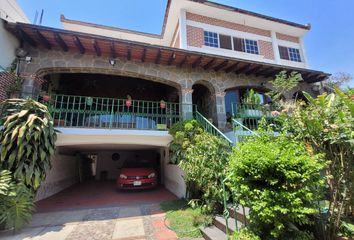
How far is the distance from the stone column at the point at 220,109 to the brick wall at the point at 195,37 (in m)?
3.39

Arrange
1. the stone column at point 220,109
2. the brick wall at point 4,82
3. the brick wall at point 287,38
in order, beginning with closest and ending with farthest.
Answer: the brick wall at point 4,82
the stone column at point 220,109
the brick wall at point 287,38

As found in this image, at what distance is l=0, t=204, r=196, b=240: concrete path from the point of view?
4.14m

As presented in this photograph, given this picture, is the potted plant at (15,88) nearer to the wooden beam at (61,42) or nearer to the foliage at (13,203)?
the wooden beam at (61,42)

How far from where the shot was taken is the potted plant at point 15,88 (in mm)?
6081

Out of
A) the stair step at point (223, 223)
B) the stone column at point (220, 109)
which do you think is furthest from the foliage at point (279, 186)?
the stone column at point (220, 109)

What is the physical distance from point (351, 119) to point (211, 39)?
896cm

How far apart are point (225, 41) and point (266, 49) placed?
9.11 feet

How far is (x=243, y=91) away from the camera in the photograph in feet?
31.5

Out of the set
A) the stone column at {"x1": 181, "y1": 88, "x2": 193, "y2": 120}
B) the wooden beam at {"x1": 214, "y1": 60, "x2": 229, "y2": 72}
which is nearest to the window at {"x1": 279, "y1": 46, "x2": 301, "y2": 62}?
the wooden beam at {"x1": 214, "y1": 60, "x2": 229, "y2": 72}

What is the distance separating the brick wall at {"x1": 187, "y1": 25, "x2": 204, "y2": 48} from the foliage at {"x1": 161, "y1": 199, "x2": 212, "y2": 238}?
8050 mm

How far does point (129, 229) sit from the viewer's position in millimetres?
4520

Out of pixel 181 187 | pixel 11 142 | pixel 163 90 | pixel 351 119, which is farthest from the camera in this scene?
pixel 163 90

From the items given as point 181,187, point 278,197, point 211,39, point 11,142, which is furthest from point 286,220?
point 211,39

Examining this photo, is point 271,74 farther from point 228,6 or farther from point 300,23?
point 300,23
